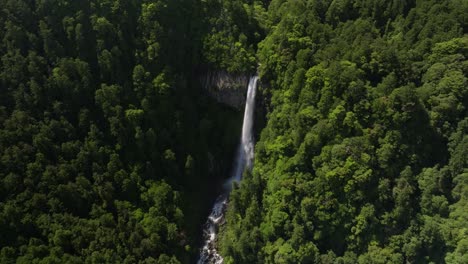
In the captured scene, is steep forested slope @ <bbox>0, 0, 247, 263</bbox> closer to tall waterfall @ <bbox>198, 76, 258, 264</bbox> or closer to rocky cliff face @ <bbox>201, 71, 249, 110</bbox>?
tall waterfall @ <bbox>198, 76, 258, 264</bbox>

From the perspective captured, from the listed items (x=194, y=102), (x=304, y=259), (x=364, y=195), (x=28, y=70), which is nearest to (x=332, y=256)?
(x=304, y=259)

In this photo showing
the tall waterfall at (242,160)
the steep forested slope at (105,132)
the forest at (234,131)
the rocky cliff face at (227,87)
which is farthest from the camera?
the rocky cliff face at (227,87)

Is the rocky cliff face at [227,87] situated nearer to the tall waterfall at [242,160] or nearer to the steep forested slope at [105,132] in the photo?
the tall waterfall at [242,160]

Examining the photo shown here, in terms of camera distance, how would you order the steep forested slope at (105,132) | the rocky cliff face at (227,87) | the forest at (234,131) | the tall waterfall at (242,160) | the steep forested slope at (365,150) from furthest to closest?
the rocky cliff face at (227,87)
the tall waterfall at (242,160)
the steep forested slope at (105,132)
the forest at (234,131)
the steep forested slope at (365,150)

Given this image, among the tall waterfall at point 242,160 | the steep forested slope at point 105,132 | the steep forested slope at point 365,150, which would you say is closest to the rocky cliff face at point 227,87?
the tall waterfall at point 242,160

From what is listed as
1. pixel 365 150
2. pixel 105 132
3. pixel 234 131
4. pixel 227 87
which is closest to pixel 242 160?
pixel 234 131

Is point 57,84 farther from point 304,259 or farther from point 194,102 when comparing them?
point 304,259

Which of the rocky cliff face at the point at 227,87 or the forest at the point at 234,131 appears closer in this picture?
the forest at the point at 234,131
